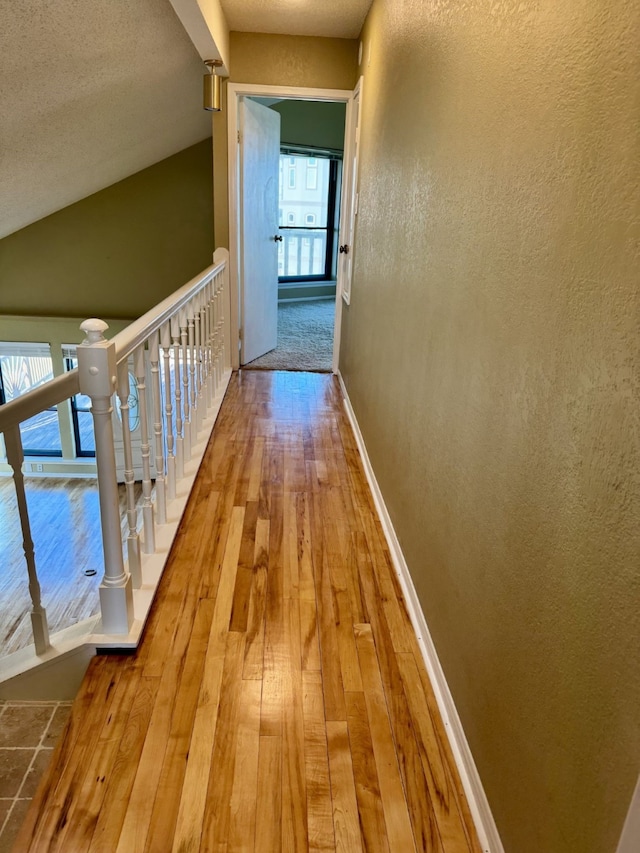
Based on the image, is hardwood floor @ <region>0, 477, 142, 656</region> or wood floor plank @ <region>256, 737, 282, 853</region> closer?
wood floor plank @ <region>256, 737, 282, 853</region>

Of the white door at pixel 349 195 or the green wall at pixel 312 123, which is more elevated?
the green wall at pixel 312 123

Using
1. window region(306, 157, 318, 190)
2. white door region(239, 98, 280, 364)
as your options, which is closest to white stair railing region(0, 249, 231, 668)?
white door region(239, 98, 280, 364)

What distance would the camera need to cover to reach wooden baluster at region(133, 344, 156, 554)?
186 centimetres

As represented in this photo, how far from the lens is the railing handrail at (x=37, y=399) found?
5.02ft

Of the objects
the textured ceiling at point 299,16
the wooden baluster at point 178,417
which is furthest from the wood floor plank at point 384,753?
the textured ceiling at point 299,16

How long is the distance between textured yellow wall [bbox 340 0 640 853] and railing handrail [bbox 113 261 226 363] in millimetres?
896

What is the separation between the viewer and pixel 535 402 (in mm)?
1025

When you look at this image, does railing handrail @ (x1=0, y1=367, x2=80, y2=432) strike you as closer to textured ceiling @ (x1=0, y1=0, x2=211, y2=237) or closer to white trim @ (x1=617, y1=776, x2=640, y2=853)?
white trim @ (x1=617, y1=776, x2=640, y2=853)

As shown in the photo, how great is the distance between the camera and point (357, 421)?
347 cm

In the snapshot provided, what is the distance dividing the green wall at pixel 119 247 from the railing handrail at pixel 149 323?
367 cm

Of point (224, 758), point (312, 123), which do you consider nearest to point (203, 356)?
point (224, 758)

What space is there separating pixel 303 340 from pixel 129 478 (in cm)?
412

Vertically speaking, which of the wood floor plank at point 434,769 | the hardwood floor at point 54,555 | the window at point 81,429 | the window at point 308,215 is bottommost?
the hardwood floor at point 54,555

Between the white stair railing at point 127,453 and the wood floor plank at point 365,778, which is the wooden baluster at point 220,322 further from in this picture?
the wood floor plank at point 365,778
